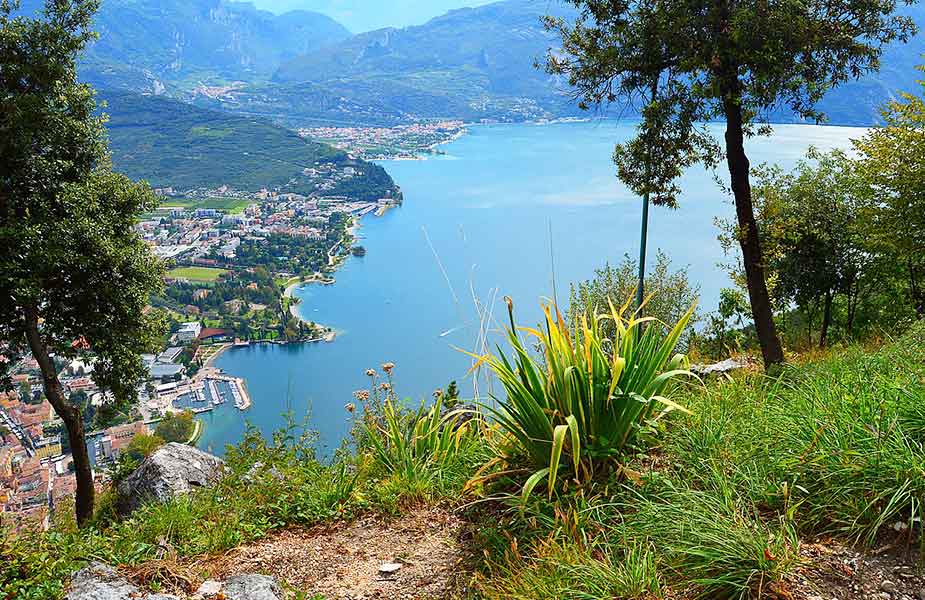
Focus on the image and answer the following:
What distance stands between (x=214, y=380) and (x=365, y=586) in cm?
2922

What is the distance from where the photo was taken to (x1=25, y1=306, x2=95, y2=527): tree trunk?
7.70 m

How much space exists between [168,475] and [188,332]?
104 ft

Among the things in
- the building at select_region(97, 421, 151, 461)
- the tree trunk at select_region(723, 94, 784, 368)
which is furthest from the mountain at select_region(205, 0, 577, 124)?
the tree trunk at select_region(723, 94, 784, 368)

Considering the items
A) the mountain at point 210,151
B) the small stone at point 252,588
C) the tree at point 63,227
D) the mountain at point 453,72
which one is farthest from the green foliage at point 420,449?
the mountain at point 453,72

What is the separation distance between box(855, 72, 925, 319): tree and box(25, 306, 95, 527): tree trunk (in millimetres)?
11018

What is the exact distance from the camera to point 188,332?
34.5m

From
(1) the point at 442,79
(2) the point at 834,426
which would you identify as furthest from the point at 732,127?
(1) the point at 442,79

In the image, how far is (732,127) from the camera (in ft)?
20.2

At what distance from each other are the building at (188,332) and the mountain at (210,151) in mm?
36228

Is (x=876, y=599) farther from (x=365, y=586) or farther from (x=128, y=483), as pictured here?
(x=128, y=483)

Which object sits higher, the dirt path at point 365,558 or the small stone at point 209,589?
the small stone at point 209,589

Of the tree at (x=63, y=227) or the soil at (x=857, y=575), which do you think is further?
the tree at (x=63, y=227)

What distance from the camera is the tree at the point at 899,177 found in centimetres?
872

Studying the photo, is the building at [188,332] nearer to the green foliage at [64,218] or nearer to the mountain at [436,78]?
the green foliage at [64,218]
